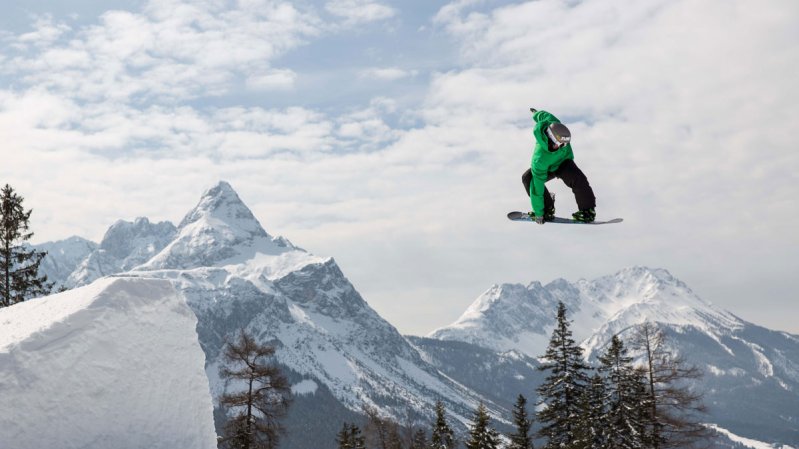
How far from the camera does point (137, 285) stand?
12750 millimetres

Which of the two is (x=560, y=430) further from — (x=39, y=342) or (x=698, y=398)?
(x=39, y=342)

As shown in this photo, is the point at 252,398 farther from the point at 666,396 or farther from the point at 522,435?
the point at 522,435

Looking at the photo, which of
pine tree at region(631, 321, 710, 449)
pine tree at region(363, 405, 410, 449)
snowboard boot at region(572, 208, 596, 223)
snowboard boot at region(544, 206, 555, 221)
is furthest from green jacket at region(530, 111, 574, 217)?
pine tree at region(363, 405, 410, 449)

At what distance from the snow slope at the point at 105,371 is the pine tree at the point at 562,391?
26.2m

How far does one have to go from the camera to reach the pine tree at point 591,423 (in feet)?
111

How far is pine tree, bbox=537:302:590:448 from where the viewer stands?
120ft

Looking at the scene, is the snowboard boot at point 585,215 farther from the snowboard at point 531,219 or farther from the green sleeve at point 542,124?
the green sleeve at point 542,124

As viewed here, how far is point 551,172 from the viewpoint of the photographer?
11.9m

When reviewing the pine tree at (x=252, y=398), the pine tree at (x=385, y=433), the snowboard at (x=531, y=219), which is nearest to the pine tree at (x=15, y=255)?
the pine tree at (x=252, y=398)

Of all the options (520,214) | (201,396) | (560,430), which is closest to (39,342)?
(201,396)

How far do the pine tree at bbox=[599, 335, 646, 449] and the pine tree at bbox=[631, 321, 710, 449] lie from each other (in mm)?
520

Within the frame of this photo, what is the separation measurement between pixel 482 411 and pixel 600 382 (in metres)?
7.59

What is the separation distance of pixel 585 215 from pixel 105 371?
803cm

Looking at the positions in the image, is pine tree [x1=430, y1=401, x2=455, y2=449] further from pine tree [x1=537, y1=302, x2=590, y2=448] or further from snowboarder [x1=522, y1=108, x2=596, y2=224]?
snowboarder [x1=522, y1=108, x2=596, y2=224]
